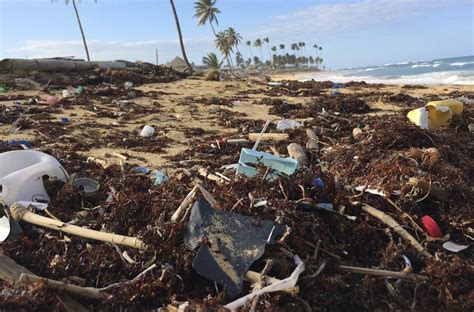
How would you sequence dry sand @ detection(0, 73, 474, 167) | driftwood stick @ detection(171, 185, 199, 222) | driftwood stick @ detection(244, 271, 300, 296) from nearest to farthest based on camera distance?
driftwood stick @ detection(244, 271, 300, 296) < driftwood stick @ detection(171, 185, 199, 222) < dry sand @ detection(0, 73, 474, 167)

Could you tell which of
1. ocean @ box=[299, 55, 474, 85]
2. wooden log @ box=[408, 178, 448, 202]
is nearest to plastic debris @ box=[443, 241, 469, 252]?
wooden log @ box=[408, 178, 448, 202]

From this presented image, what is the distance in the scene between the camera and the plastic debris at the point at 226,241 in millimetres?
2414

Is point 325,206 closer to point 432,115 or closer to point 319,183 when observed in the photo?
point 319,183

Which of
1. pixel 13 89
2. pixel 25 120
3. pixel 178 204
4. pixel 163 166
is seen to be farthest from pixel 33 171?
pixel 13 89

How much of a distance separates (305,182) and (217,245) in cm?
93

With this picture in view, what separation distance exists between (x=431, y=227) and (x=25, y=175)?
3.16 m

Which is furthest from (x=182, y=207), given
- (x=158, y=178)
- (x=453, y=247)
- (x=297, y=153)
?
(x=297, y=153)

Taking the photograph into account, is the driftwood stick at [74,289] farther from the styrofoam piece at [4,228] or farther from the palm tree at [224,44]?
the palm tree at [224,44]

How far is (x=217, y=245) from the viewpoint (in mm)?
2551

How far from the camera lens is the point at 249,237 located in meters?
2.58

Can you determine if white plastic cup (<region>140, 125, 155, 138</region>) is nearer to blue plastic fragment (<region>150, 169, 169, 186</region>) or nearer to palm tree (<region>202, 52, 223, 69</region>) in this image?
blue plastic fragment (<region>150, 169, 169, 186</region>)

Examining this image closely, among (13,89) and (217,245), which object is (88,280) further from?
(13,89)

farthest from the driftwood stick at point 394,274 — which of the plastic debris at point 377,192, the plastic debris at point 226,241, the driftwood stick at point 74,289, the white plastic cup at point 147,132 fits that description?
the white plastic cup at point 147,132

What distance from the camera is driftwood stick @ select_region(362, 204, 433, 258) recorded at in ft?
8.82
